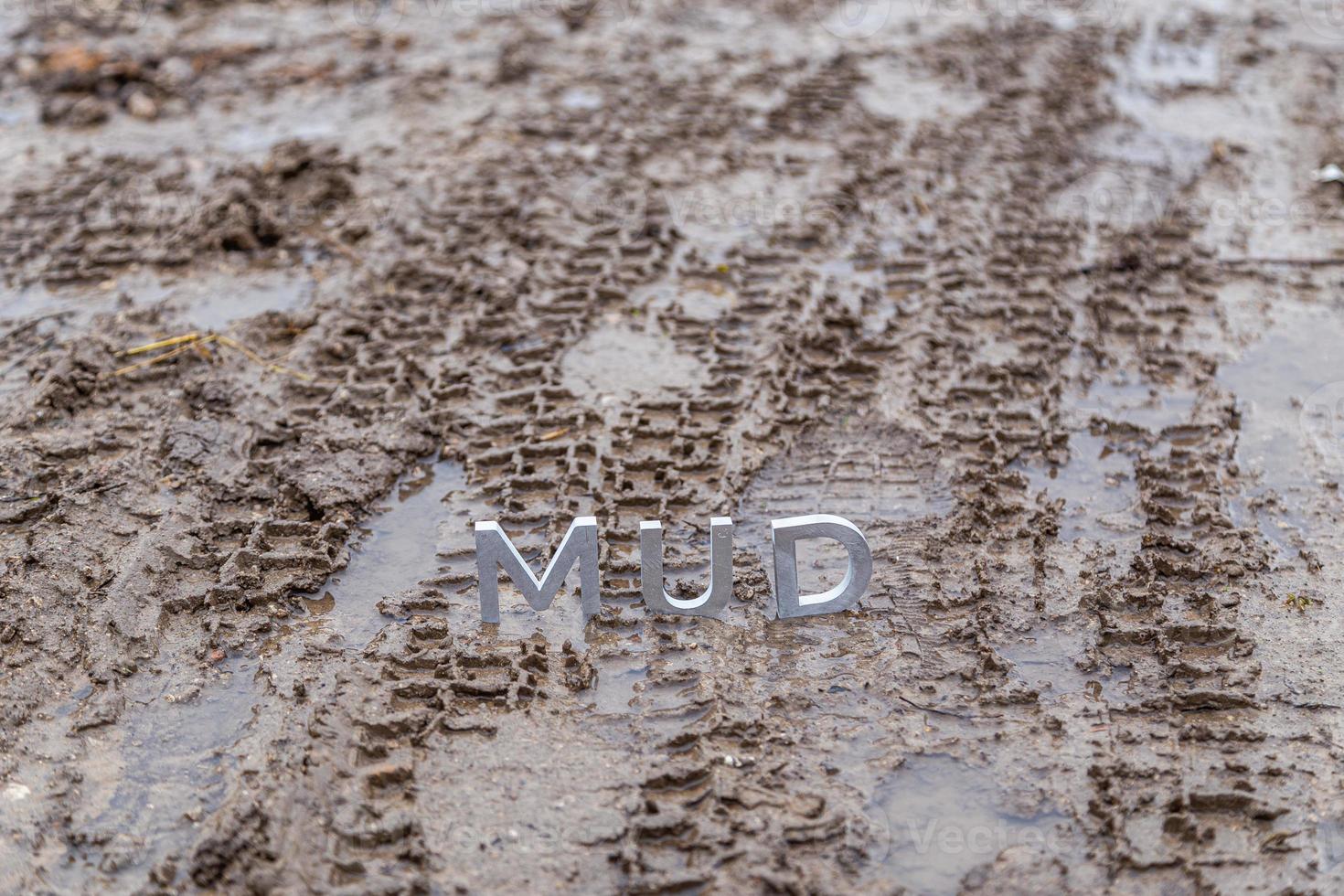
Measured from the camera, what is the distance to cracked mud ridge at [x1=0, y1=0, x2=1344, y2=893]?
337cm

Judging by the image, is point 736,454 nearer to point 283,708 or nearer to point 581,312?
point 581,312

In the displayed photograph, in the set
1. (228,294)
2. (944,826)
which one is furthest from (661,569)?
(228,294)

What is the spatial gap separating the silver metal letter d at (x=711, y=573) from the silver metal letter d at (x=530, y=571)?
166 millimetres

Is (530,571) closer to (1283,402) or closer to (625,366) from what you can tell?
(625,366)

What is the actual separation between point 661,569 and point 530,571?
1.41ft

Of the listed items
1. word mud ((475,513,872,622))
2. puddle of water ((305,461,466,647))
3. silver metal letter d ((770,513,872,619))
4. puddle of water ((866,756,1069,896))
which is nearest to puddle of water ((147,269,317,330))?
puddle of water ((305,461,466,647))

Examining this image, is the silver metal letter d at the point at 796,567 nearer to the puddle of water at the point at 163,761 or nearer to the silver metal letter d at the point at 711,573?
the silver metal letter d at the point at 711,573

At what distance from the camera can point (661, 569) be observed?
396cm

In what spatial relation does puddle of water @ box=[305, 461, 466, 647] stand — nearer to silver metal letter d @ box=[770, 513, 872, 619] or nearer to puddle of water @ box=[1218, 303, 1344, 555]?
silver metal letter d @ box=[770, 513, 872, 619]

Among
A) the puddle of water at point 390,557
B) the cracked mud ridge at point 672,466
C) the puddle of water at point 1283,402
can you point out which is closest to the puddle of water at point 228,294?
the cracked mud ridge at point 672,466

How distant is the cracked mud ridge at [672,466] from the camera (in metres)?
3.37

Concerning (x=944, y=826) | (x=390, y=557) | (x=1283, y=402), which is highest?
(x=390, y=557)

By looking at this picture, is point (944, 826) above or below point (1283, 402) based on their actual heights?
above

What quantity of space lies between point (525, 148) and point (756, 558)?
3.86 metres
